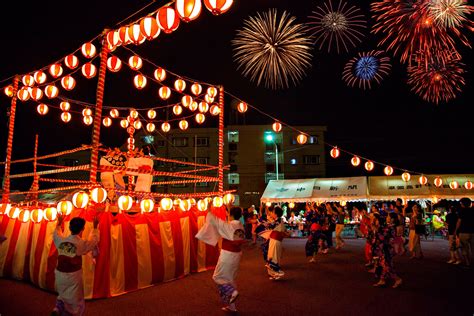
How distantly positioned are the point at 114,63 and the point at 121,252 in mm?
6165

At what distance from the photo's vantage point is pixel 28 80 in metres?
A: 11.1

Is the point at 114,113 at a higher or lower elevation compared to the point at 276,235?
higher

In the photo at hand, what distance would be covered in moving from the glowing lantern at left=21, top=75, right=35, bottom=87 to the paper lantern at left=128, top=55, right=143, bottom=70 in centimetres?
294

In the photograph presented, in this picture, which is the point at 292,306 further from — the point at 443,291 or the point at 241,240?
the point at 443,291

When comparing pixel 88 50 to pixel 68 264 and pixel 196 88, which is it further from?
pixel 68 264

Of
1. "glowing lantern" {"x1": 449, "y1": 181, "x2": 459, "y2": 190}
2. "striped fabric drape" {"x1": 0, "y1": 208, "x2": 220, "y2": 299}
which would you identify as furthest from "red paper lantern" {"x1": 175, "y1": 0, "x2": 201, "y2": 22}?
"glowing lantern" {"x1": 449, "y1": 181, "x2": 459, "y2": 190}

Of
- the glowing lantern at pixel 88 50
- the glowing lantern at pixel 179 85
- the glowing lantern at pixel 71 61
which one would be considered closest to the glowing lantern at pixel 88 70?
the glowing lantern at pixel 71 61

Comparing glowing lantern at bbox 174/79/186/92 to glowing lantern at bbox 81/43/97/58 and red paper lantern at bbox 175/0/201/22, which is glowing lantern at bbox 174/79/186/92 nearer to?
glowing lantern at bbox 81/43/97/58

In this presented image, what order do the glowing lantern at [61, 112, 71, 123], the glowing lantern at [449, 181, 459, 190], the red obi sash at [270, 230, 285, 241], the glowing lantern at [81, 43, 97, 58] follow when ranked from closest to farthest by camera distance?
1. the red obi sash at [270, 230, 285, 241]
2. the glowing lantern at [81, 43, 97, 58]
3. the glowing lantern at [61, 112, 71, 123]
4. the glowing lantern at [449, 181, 459, 190]

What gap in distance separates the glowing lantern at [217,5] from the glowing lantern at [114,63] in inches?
208

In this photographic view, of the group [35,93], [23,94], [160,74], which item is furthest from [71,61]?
[160,74]

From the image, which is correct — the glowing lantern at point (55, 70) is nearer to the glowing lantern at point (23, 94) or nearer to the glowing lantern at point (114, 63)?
the glowing lantern at point (23, 94)

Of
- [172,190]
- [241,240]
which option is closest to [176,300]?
[241,240]

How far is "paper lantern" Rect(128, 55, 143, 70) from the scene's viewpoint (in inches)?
438
